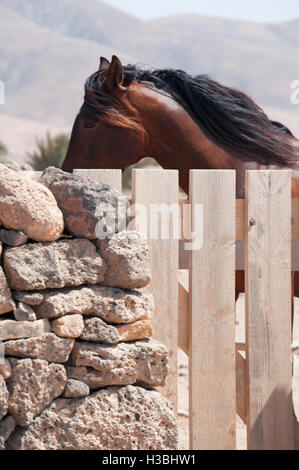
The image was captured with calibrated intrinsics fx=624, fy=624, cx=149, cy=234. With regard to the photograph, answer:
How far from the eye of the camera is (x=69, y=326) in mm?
2227

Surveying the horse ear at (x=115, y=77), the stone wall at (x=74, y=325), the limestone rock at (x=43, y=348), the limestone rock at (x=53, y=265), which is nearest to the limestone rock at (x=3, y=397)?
the stone wall at (x=74, y=325)

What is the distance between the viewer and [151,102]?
4.21 meters

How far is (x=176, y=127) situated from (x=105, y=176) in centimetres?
160

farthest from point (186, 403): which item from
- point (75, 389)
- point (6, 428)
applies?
point (6, 428)

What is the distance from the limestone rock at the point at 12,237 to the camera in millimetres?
2186

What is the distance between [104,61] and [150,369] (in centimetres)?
296

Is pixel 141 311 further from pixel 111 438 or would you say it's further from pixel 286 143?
pixel 286 143

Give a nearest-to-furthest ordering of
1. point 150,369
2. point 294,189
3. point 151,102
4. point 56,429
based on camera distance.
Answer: point 56,429 < point 150,369 < point 294,189 < point 151,102

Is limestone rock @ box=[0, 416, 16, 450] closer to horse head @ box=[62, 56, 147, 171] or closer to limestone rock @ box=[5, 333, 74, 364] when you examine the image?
limestone rock @ box=[5, 333, 74, 364]

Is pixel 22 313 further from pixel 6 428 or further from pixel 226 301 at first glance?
pixel 226 301

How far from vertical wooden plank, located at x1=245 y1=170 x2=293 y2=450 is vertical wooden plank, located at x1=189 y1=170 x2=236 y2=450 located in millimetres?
94

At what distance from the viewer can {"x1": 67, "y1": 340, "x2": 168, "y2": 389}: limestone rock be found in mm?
2260

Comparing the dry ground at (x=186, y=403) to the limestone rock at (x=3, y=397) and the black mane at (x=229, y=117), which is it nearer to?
the black mane at (x=229, y=117)

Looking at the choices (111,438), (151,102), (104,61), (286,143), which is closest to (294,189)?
(286,143)
